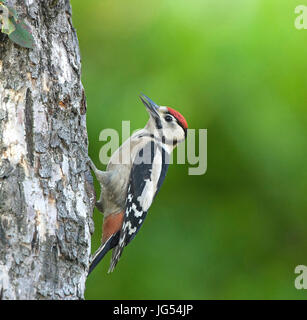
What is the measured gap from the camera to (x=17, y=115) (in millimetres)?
2514

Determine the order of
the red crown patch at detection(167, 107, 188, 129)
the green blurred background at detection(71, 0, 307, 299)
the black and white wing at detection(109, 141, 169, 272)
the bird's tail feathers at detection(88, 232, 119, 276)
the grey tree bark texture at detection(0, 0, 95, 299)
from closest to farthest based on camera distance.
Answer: the grey tree bark texture at detection(0, 0, 95, 299), the bird's tail feathers at detection(88, 232, 119, 276), the black and white wing at detection(109, 141, 169, 272), the red crown patch at detection(167, 107, 188, 129), the green blurred background at detection(71, 0, 307, 299)

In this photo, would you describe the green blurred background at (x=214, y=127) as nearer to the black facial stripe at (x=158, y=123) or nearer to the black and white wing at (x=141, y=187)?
the black facial stripe at (x=158, y=123)

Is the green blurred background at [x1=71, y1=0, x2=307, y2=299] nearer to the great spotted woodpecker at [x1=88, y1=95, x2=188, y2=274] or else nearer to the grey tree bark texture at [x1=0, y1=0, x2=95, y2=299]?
the great spotted woodpecker at [x1=88, y1=95, x2=188, y2=274]

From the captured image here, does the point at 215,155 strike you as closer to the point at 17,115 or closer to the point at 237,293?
the point at 237,293

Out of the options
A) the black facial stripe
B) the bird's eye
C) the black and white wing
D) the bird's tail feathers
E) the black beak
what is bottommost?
the bird's tail feathers

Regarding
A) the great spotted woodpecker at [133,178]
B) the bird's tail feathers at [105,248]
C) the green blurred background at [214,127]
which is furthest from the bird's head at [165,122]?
the bird's tail feathers at [105,248]

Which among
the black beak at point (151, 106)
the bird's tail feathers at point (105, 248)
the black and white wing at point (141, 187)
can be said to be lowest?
the bird's tail feathers at point (105, 248)

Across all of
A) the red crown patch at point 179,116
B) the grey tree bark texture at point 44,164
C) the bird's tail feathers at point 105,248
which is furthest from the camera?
the red crown patch at point 179,116

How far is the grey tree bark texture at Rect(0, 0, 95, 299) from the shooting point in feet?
7.54

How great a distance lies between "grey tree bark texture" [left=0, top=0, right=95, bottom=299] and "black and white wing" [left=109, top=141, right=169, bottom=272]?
750mm

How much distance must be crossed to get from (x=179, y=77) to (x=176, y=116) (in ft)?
1.24

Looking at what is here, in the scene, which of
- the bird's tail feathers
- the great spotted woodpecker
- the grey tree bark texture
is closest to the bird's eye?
the great spotted woodpecker

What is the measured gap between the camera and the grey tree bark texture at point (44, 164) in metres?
2.30
